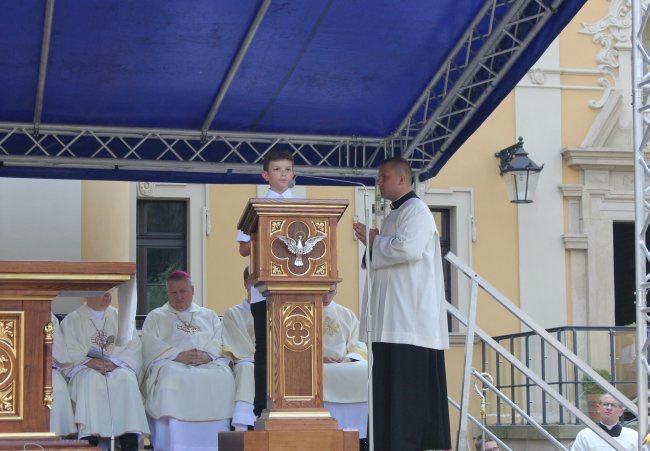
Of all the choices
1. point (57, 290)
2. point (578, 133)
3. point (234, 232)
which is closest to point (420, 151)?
point (57, 290)

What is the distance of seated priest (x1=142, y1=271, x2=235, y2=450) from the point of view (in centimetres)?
1070

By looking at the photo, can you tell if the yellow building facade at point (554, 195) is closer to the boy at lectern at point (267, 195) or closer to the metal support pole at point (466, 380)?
the metal support pole at point (466, 380)

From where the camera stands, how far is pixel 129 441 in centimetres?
1070

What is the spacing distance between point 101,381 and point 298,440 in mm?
3753

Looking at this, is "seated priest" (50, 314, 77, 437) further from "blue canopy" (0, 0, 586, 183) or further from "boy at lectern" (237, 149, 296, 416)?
"boy at lectern" (237, 149, 296, 416)

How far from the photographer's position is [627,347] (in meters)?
16.1

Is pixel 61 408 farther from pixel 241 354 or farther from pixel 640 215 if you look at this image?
pixel 640 215

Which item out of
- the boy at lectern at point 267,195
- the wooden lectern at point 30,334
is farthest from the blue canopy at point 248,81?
the wooden lectern at point 30,334

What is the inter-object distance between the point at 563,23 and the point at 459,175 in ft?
34.4

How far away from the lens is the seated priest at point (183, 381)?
35.1ft

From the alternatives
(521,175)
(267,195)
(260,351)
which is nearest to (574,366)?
(521,175)

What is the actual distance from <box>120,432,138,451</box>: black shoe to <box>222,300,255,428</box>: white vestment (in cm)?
79

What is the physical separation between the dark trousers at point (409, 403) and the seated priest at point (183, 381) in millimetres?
2605

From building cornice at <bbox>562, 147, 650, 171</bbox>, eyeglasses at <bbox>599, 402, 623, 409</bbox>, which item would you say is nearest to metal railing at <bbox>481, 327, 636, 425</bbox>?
eyeglasses at <bbox>599, 402, 623, 409</bbox>
